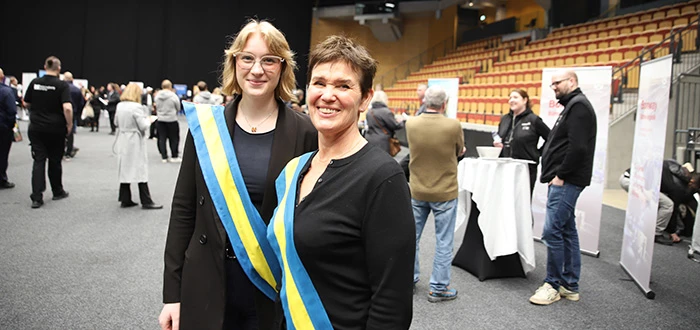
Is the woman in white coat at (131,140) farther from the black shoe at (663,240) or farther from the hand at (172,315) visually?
the black shoe at (663,240)

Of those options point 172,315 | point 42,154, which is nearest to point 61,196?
point 42,154

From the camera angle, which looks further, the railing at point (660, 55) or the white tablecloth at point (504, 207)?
the railing at point (660, 55)

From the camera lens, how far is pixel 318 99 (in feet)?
3.90

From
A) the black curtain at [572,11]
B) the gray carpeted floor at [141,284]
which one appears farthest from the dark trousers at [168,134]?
the black curtain at [572,11]

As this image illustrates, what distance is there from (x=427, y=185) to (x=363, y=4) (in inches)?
694

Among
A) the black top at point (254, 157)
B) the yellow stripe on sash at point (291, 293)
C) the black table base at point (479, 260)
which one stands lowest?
the black table base at point (479, 260)

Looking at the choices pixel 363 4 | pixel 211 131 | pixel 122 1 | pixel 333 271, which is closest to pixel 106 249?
pixel 211 131

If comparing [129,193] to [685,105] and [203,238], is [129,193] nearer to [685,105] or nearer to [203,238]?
[203,238]

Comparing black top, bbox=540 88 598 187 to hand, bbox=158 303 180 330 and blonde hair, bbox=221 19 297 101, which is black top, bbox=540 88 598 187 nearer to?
blonde hair, bbox=221 19 297 101

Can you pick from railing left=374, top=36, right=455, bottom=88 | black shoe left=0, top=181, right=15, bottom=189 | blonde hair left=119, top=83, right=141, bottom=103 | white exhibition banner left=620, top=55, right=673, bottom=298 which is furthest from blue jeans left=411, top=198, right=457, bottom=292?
railing left=374, top=36, right=455, bottom=88

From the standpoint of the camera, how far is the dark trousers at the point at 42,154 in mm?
5188

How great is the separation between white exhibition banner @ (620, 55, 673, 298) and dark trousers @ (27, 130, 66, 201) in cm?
533

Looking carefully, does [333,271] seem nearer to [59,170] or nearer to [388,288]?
[388,288]

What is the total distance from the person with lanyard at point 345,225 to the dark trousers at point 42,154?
489cm
